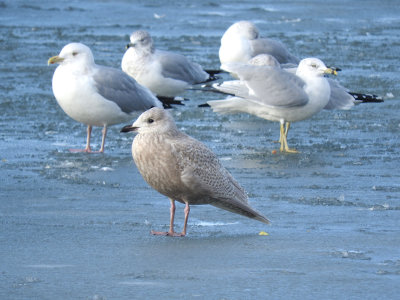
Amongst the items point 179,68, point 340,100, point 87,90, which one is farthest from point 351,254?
point 179,68

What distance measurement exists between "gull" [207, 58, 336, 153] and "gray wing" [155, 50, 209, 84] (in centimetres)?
216

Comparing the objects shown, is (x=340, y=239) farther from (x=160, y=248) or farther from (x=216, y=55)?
(x=216, y=55)

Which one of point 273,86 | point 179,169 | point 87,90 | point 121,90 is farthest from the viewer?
point 273,86

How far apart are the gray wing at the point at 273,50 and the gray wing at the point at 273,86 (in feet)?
9.57

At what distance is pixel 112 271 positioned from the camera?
17.9 feet

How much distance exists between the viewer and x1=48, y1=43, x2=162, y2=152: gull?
9672mm

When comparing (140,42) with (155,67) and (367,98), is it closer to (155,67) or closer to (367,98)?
(155,67)

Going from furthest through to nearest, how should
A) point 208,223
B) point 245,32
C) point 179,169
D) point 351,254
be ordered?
1. point 245,32
2. point 208,223
3. point 179,169
4. point 351,254

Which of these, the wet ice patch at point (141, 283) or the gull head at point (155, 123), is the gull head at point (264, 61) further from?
the wet ice patch at point (141, 283)

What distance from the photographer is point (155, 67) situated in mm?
12688

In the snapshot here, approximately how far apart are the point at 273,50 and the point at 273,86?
11.6 feet

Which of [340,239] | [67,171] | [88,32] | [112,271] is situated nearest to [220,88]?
[67,171]

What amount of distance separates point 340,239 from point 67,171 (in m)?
3.18

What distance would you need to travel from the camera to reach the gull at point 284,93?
10.2 meters
